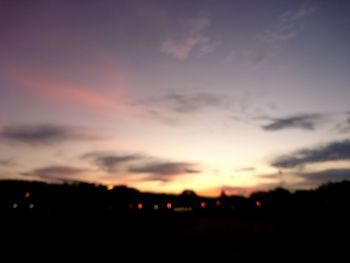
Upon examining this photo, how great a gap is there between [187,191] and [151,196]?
81775 mm

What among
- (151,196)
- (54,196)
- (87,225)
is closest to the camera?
(87,225)

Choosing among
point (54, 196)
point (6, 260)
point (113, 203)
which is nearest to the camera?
point (6, 260)

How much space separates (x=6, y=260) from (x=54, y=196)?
41728 millimetres

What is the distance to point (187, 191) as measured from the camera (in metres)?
172

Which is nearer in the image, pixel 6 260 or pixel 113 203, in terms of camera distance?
pixel 6 260

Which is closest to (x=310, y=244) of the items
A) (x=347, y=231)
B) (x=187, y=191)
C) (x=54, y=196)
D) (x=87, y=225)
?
(x=347, y=231)

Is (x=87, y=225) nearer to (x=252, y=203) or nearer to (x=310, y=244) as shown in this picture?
(x=310, y=244)

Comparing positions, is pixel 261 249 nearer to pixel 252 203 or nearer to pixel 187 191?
pixel 252 203

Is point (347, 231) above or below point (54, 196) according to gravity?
below

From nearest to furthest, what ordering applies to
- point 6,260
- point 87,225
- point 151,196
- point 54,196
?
point 6,260, point 87,225, point 54,196, point 151,196

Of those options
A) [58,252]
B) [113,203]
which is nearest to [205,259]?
[58,252]

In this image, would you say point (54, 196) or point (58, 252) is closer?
point (58, 252)

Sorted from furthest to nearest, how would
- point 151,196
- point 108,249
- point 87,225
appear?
1. point 151,196
2. point 87,225
3. point 108,249

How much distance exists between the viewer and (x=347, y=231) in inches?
743
